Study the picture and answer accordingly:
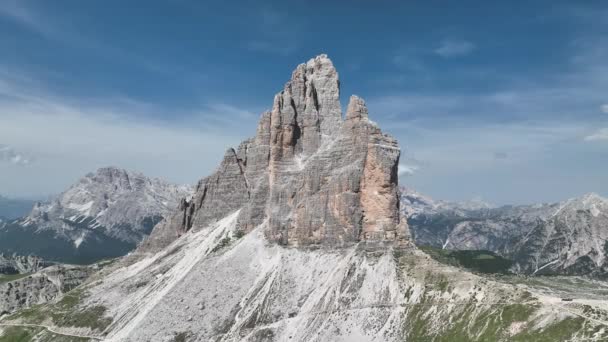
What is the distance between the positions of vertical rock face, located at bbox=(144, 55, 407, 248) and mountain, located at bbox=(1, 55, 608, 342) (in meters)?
0.39

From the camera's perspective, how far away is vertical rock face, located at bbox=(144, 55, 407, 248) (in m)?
157

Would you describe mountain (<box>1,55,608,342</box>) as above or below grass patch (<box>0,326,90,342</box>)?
above

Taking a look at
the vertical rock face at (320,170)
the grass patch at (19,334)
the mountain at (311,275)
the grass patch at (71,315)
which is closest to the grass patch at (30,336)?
the grass patch at (19,334)

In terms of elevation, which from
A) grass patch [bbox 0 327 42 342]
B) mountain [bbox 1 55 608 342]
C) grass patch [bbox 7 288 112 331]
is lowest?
grass patch [bbox 0 327 42 342]

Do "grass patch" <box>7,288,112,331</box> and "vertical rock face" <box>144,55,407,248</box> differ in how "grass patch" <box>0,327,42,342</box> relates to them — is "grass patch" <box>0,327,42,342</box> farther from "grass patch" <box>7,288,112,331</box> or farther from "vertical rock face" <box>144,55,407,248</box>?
"vertical rock face" <box>144,55,407,248</box>

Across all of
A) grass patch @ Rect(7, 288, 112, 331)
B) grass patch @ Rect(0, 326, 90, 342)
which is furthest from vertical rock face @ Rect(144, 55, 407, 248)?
grass patch @ Rect(0, 326, 90, 342)

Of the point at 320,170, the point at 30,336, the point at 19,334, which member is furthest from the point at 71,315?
the point at 320,170

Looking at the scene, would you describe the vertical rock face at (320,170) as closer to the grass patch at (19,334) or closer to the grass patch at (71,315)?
the grass patch at (71,315)

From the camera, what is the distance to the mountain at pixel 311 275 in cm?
12038

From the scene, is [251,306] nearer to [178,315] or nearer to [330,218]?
[178,315]

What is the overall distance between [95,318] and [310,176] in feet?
274

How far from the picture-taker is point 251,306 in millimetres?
149875

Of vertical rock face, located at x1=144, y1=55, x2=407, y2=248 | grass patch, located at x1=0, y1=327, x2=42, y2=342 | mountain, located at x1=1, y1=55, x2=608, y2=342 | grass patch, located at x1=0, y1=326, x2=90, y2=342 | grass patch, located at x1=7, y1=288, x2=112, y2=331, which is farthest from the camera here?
grass patch, located at x1=0, y1=327, x2=42, y2=342

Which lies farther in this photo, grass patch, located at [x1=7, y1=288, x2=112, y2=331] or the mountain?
grass patch, located at [x1=7, y1=288, x2=112, y2=331]
